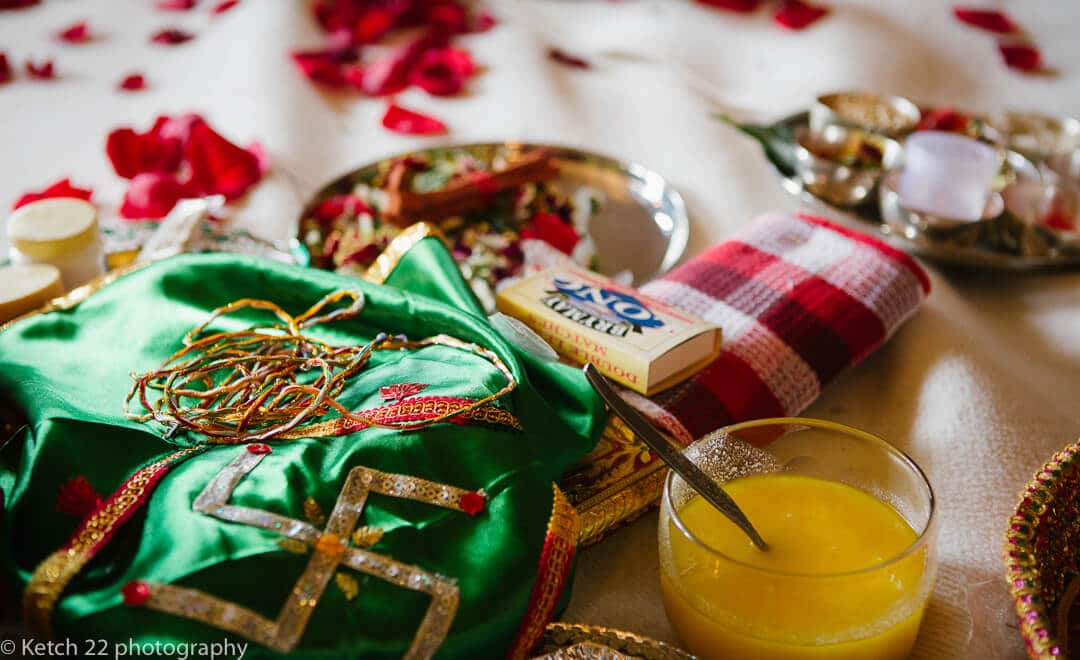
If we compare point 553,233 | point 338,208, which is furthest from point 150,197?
point 553,233

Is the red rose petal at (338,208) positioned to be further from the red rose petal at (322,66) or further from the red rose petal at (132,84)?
the red rose petal at (132,84)

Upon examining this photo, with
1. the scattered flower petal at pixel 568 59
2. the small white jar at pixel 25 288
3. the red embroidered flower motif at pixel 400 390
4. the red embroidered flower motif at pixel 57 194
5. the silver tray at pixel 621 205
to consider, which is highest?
the red embroidered flower motif at pixel 400 390

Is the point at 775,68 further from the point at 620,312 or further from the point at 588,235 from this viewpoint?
the point at 620,312

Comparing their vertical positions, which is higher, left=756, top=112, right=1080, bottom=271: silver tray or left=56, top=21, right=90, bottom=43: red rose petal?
left=56, top=21, right=90, bottom=43: red rose petal

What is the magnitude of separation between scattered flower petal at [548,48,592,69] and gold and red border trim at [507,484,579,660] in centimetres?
103

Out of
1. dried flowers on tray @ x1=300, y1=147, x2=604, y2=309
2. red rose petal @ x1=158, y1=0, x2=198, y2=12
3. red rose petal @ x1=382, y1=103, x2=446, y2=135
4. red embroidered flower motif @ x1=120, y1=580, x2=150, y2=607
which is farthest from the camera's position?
red rose petal @ x1=158, y1=0, x2=198, y2=12

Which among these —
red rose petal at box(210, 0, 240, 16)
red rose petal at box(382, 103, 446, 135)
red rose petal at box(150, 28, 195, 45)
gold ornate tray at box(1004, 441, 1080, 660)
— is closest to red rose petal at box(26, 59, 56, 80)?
red rose petal at box(150, 28, 195, 45)

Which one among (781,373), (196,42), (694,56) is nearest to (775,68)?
(694,56)

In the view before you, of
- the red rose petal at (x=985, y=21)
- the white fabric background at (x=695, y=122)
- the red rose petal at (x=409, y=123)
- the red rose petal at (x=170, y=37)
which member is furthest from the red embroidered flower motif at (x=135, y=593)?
the red rose petal at (x=985, y=21)

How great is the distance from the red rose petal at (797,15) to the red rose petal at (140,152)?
0.96m

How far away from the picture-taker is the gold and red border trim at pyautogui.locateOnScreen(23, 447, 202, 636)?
0.51m

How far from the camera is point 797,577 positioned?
A: 0.50m

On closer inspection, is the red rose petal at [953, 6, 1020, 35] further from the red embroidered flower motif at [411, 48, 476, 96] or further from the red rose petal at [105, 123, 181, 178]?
the red rose petal at [105, 123, 181, 178]

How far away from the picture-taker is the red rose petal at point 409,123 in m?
1.31
